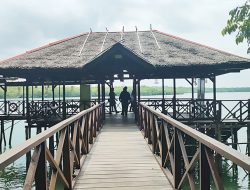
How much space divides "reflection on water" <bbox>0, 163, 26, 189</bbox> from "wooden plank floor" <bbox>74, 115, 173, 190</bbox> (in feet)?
21.8

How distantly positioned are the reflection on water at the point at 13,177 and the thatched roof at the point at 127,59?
16.0ft

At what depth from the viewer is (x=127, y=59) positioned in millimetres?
16609

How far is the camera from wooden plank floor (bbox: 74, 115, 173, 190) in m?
5.30

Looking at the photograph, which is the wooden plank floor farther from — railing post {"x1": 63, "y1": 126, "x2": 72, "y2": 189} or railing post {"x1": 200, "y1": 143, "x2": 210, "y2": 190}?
railing post {"x1": 200, "y1": 143, "x2": 210, "y2": 190}

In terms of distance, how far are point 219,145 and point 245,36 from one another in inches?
878

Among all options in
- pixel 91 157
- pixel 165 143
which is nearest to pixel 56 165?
pixel 165 143

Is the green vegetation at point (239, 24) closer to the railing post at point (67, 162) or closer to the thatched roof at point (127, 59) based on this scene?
the thatched roof at point (127, 59)

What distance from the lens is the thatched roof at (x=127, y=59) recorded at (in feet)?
53.1

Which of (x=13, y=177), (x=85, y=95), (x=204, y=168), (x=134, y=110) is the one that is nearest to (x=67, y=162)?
(x=204, y=168)

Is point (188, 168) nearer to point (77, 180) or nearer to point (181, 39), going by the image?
point (77, 180)

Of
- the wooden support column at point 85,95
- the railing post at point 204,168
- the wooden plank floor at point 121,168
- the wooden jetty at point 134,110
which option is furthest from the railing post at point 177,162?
the wooden support column at point 85,95

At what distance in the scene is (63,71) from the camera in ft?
54.4

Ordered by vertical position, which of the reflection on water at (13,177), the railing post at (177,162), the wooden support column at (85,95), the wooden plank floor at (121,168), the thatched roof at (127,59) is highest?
the thatched roof at (127,59)

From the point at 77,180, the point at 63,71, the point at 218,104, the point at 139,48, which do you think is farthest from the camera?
the point at 139,48
